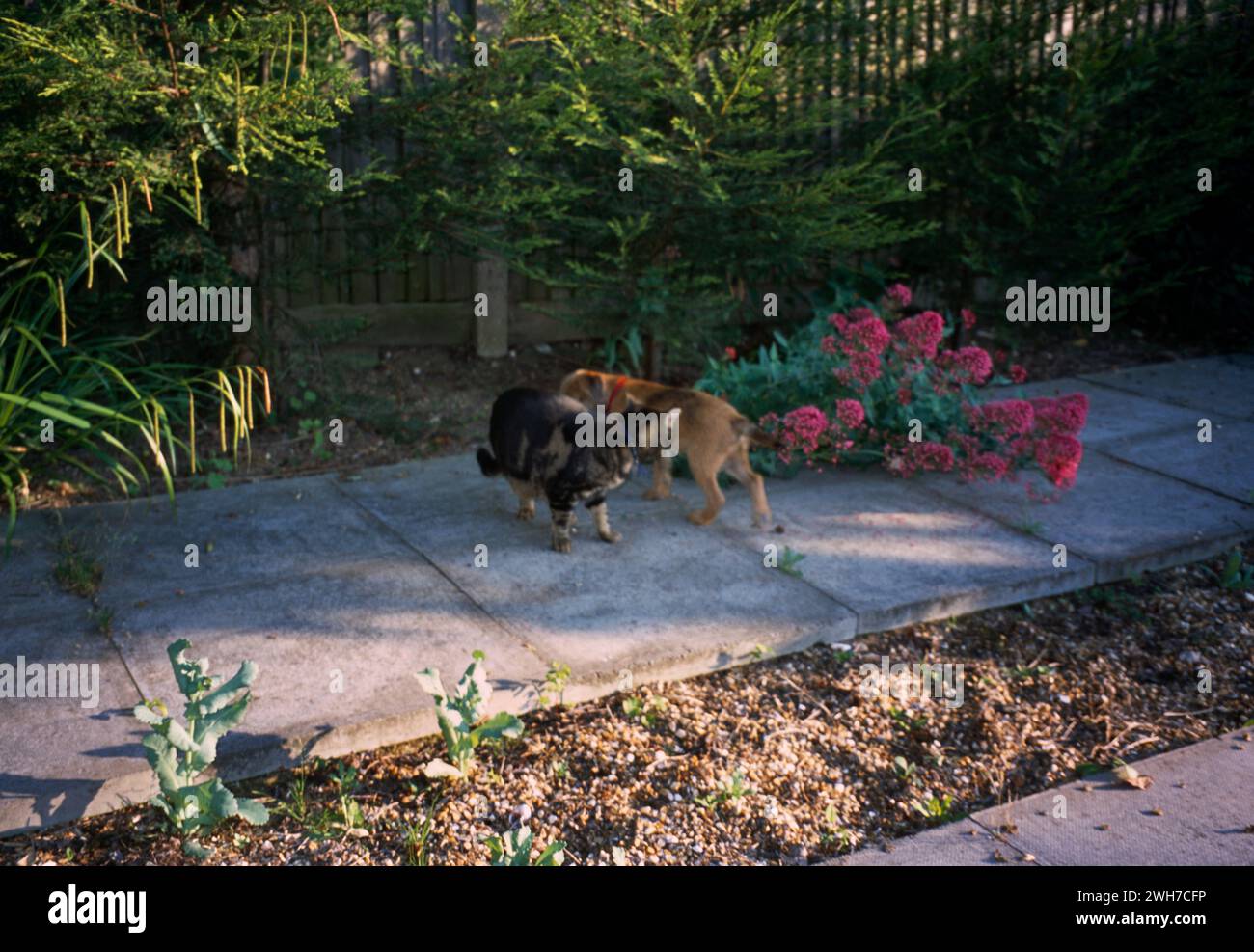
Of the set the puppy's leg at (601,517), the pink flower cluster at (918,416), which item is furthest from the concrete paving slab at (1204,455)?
the puppy's leg at (601,517)

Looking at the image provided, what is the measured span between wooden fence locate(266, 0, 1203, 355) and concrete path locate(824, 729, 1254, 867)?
4699 millimetres

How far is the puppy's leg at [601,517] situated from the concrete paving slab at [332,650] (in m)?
0.80

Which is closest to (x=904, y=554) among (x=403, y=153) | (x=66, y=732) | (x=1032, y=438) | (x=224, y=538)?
(x=1032, y=438)

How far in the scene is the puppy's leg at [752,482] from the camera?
5.86m

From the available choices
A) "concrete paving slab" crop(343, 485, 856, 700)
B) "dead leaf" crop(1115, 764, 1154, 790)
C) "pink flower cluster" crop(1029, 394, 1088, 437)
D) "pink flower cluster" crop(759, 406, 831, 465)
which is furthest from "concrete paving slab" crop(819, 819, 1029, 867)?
"pink flower cluster" crop(1029, 394, 1088, 437)

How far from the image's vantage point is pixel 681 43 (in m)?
6.77

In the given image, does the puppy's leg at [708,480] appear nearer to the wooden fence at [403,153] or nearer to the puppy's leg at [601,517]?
the puppy's leg at [601,517]

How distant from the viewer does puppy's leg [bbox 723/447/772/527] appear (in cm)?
586

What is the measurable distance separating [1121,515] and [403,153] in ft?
14.4

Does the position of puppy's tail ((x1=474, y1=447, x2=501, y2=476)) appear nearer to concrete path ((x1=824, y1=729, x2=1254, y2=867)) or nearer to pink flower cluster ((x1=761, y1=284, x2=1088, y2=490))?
pink flower cluster ((x1=761, y1=284, x2=1088, y2=490))

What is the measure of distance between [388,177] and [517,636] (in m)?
2.66

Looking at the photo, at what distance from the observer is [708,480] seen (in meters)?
5.82

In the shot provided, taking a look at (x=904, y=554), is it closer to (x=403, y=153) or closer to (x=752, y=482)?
(x=752, y=482)

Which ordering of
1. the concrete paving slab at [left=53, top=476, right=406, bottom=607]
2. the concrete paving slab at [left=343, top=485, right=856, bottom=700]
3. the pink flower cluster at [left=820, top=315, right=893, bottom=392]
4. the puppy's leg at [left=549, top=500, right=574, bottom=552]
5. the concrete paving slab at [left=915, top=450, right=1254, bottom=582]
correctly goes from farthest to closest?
the pink flower cluster at [left=820, top=315, right=893, bottom=392]
the concrete paving slab at [left=915, top=450, right=1254, bottom=582]
the puppy's leg at [left=549, top=500, right=574, bottom=552]
the concrete paving slab at [left=53, top=476, right=406, bottom=607]
the concrete paving slab at [left=343, top=485, right=856, bottom=700]
